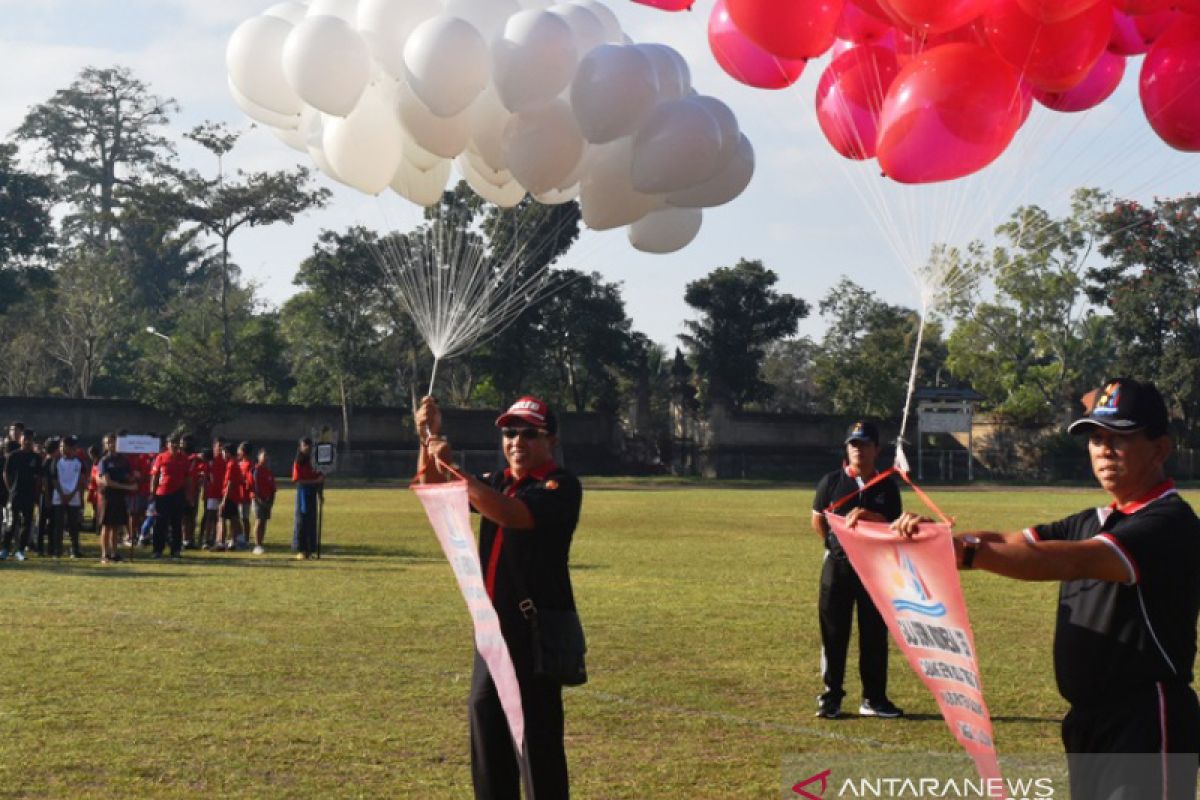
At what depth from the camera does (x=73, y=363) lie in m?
60.0

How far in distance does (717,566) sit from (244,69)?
12145 mm

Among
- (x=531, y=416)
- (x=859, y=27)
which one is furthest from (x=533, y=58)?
(x=531, y=416)

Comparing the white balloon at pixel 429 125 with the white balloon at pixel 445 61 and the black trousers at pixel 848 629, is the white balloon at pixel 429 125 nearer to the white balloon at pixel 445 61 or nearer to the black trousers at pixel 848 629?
the white balloon at pixel 445 61

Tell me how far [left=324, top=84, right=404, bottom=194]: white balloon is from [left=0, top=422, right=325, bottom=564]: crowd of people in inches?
412

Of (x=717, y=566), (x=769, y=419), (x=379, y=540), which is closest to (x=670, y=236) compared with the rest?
(x=717, y=566)

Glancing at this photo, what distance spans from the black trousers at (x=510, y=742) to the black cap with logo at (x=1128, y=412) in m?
2.49

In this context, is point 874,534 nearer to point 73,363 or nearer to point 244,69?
point 244,69

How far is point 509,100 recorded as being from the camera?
8492mm

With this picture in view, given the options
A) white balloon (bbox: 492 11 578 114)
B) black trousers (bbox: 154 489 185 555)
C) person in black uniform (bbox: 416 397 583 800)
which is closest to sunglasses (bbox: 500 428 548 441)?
person in black uniform (bbox: 416 397 583 800)

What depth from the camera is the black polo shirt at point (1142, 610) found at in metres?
4.22

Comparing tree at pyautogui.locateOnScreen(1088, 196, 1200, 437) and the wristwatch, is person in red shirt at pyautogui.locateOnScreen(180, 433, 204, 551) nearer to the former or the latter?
the wristwatch

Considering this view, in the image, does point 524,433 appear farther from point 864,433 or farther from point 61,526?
point 61,526

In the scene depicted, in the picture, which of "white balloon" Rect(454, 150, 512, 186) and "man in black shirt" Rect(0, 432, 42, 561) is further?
"man in black shirt" Rect(0, 432, 42, 561)

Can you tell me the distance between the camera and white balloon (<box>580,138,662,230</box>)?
29.0 feet
